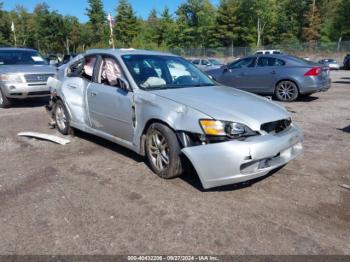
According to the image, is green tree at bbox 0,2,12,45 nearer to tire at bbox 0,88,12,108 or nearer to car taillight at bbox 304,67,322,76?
tire at bbox 0,88,12,108

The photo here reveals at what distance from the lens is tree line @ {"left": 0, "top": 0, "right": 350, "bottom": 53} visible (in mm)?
59844

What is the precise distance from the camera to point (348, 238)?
3107mm

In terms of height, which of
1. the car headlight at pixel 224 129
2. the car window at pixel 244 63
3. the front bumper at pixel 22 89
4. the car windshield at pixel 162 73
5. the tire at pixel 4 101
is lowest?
the tire at pixel 4 101

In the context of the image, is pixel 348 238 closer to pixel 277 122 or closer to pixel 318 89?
pixel 277 122

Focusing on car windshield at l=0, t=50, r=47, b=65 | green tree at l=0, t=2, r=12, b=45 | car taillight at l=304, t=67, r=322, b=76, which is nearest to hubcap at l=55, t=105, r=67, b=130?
car windshield at l=0, t=50, r=47, b=65

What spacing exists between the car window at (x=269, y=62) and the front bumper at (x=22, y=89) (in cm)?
678

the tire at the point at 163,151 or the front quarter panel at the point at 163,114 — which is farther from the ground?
the front quarter panel at the point at 163,114

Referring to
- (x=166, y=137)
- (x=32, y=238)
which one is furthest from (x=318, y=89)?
(x=32, y=238)

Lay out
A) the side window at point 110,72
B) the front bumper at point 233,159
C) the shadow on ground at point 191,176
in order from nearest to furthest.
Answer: the front bumper at point 233,159
the shadow on ground at point 191,176
the side window at point 110,72

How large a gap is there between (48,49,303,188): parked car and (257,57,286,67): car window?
20.2 ft

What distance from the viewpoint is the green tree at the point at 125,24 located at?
220 ft

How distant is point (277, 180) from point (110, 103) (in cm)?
251

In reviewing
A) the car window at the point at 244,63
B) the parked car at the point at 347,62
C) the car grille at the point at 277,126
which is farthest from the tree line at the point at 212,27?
the car grille at the point at 277,126

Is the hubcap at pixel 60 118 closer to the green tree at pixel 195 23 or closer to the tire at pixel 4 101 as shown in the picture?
the tire at pixel 4 101
